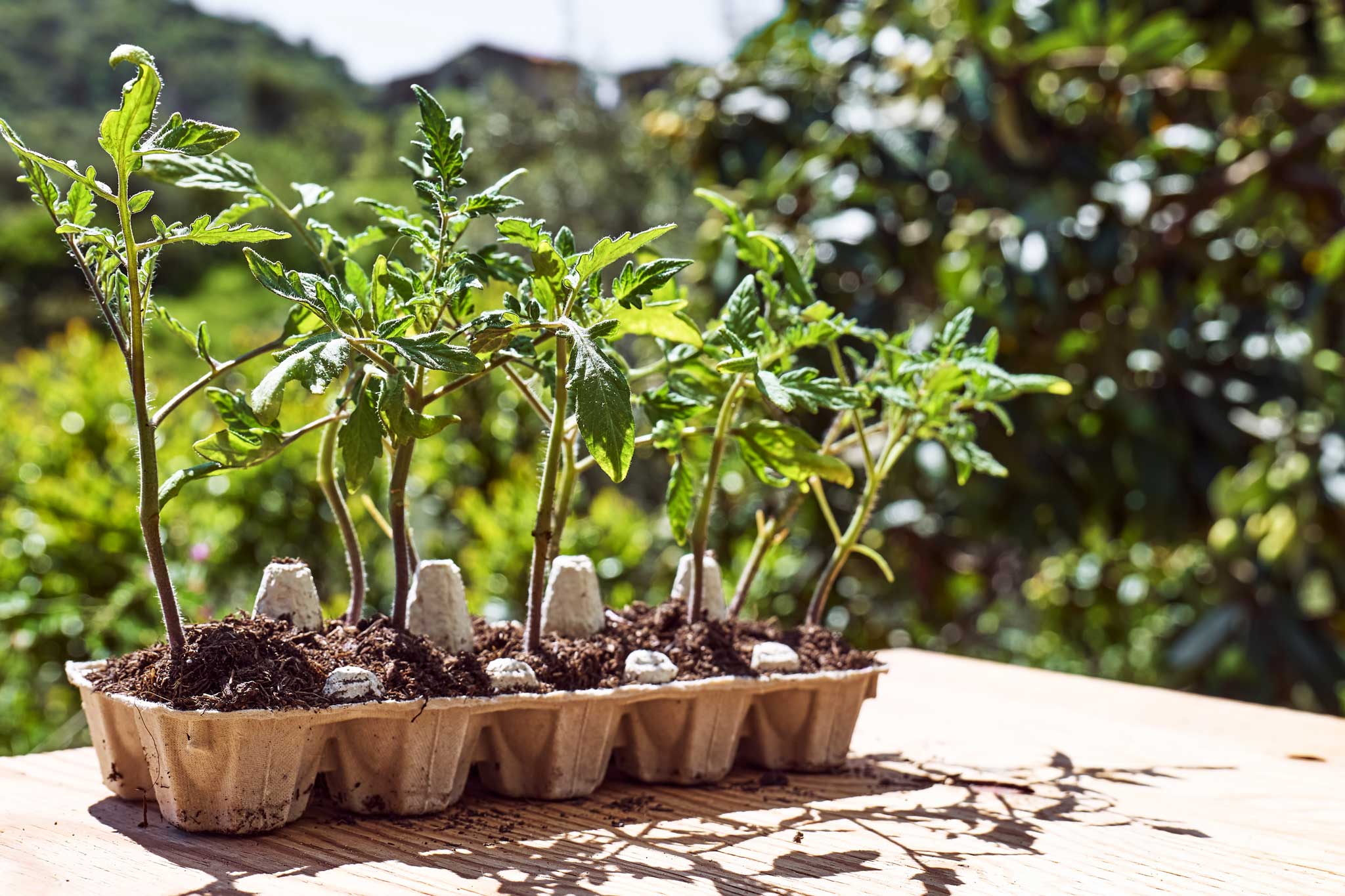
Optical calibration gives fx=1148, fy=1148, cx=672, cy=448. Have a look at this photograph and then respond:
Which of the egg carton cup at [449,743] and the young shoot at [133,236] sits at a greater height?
the young shoot at [133,236]

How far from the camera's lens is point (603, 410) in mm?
708

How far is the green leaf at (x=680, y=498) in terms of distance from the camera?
885 mm

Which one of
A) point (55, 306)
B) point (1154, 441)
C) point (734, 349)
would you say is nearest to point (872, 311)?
point (1154, 441)

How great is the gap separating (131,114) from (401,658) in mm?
392

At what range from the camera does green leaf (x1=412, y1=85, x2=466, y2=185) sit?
2.53ft

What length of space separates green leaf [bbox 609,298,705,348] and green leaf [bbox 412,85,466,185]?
0.17m

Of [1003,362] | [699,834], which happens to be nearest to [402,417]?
[699,834]

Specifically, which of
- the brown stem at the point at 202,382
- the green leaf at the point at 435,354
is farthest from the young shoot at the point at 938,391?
the brown stem at the point at 202,382

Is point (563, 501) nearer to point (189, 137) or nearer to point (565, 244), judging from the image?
point (565, 244)

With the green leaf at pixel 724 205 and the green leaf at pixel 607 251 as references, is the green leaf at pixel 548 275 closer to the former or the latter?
the green leaf at pixel 607 251

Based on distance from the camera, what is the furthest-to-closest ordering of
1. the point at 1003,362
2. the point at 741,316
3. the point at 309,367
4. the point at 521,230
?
the point at 1003,362 < the point at 741,316 < the point at 521,230 < the point at 309,367


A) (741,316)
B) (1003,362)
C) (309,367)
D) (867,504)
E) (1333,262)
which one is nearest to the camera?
(309,367)

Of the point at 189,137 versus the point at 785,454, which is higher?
the point at 189,137

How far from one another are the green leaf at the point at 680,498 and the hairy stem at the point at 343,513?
9.7 inches
